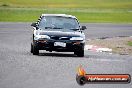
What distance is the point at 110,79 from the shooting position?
9.55 metres

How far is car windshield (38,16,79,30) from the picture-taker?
22.4m

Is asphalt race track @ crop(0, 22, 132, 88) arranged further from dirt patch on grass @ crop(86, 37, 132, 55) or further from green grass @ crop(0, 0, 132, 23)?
green grass @ crop(0, 0, 132, 23)

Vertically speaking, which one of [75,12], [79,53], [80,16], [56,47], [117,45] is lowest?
[75,12]

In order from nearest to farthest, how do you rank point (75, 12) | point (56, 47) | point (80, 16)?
point (56, 47) → point (80, 16) → point (75, 12)

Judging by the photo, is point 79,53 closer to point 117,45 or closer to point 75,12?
point 117,45

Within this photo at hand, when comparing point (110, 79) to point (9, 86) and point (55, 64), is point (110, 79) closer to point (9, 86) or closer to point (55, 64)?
point (9, 86)

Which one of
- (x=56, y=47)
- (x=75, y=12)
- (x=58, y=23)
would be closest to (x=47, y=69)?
(x=56, y=47)

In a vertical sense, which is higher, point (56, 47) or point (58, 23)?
point (58, 23)

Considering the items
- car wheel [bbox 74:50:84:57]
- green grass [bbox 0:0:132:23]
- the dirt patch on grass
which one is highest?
car wheel [bbox 74:50:84:57]

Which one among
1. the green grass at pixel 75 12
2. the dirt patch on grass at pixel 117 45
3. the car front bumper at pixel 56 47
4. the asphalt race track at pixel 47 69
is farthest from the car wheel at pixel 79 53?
the green grass at pixel 75 12

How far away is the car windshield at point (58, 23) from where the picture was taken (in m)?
22.4

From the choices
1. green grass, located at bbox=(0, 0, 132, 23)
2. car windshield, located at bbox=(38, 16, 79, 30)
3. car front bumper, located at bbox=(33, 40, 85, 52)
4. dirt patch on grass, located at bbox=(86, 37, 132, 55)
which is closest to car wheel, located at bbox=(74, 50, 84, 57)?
car front bumper, located at bbox=(33, 40, 85, 52)

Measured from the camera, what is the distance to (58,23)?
2272cm

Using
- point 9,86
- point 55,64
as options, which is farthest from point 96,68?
point 9,86
